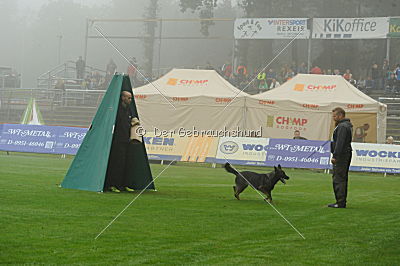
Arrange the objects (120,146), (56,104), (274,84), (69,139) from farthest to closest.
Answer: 1. (56,104)
2. (274,84)
3. (69,139)
4. (120,146)

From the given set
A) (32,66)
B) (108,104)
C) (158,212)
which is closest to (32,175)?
(108,104)

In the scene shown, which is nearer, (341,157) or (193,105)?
(341,157)

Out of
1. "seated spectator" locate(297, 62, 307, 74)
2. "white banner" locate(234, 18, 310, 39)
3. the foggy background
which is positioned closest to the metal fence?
the foggy background

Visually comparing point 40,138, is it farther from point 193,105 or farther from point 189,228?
point 189,228

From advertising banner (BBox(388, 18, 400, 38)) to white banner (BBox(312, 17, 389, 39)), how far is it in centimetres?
79

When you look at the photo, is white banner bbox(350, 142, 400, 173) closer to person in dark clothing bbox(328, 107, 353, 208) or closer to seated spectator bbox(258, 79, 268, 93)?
seated spectator bbox(258, 79, 268, 93)

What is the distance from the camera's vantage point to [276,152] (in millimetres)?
28531

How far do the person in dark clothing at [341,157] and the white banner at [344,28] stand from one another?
25.8 m

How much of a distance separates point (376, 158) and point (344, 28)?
47.7ft

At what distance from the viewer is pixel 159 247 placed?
8.82 meters

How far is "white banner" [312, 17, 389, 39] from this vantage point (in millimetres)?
39562

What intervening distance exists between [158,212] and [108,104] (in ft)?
14.0

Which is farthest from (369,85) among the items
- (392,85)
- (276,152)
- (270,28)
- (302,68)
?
(276,152)

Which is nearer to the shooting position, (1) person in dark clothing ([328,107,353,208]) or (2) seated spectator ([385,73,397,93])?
(1) person in dark clothing ([328,107,353,208])
